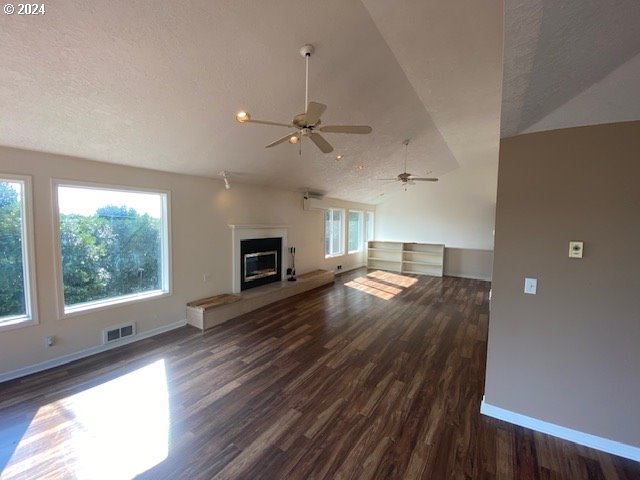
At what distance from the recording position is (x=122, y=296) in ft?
12.3

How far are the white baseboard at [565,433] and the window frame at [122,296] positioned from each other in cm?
426

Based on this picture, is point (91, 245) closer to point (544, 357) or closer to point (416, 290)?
point (544, 357)

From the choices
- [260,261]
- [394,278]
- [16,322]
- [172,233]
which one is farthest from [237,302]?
[394,278]

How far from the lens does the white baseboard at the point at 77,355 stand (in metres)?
2.83

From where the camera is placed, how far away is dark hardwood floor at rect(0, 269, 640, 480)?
185cm

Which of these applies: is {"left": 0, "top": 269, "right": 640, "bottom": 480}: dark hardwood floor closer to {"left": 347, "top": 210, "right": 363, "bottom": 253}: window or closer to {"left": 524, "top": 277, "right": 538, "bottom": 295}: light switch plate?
{"left": 524, "top": 277, "right": 538, "bottom": 295}: light switch plate

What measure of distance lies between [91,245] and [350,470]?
149 inches

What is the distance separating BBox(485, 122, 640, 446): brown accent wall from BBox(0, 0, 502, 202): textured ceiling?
48.7 inches

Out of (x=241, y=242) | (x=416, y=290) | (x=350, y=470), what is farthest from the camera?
(x=416, y=290)

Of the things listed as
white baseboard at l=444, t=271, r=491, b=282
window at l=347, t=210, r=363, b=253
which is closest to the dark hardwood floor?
white baseboard at l=444, t=271, r=491, b=282

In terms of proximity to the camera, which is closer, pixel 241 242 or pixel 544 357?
pixel 544 357

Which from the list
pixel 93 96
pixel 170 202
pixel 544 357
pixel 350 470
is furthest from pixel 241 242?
pixel 544 357

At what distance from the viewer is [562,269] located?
2.12m

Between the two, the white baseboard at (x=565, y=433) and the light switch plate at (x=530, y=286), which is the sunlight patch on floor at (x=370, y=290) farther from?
the light switch plate at (x=530, y=286)
